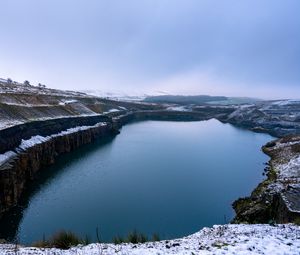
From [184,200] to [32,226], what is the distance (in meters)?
15.1

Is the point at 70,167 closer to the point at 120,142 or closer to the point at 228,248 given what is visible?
the point at 120,142

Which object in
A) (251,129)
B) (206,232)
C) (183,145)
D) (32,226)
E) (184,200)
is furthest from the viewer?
(251,129)

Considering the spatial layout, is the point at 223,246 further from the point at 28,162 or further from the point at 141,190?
the point at 28,162

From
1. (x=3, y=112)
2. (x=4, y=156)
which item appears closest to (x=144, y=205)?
(x=4, y=156)

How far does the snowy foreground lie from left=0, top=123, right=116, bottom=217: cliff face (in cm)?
1908

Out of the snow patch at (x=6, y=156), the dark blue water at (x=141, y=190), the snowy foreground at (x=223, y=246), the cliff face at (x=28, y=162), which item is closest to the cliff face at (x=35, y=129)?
the snow patch at (x=6, y=156)

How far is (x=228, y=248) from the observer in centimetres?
1502

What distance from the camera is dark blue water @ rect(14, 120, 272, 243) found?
104 ft

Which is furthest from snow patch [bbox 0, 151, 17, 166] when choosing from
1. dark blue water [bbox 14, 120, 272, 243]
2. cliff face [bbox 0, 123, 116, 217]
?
dark blue water [bbox 14, 120, 272, 243]

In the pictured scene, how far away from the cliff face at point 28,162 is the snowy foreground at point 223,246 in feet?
62.6

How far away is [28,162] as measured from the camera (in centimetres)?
4541

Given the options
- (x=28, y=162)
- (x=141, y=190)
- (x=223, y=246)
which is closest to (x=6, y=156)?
(x=28, y=162)

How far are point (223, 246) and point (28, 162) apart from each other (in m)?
34.6

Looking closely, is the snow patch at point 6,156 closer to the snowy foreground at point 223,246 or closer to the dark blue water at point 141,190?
the dark blue water at point 141,190
